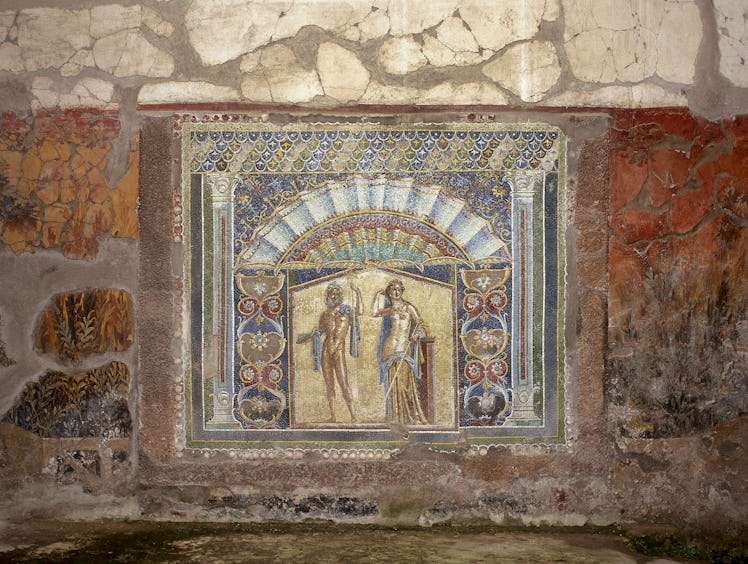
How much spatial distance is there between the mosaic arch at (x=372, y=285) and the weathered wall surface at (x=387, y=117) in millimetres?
97

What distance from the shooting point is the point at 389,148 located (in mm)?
2943

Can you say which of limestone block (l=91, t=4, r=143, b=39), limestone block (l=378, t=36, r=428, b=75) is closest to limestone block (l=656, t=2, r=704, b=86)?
limestone block (l=378, t=36, r=428, b=75)

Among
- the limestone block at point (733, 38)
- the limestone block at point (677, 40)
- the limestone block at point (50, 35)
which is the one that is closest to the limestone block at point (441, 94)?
the limestone block at point (677, 40)

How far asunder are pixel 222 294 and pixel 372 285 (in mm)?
610

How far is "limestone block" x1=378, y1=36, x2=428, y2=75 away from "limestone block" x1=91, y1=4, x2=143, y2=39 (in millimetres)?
990

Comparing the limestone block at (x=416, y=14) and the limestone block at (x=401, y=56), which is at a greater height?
the limestone block at (x=416, y=14)

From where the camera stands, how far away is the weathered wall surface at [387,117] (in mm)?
2930

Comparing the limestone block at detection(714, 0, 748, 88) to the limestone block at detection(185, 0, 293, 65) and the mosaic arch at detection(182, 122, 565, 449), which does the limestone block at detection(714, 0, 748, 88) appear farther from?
the limestone block at detection(185, 0, 293, 65)

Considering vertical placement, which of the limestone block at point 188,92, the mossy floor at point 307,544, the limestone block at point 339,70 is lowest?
the mossy floor at point 307,544

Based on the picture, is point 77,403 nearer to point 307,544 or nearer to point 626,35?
point 307,544

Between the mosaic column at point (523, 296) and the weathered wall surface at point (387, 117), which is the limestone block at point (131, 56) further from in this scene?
the mosaic column at point (523, 296)

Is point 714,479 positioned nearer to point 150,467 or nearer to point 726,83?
point 726,83

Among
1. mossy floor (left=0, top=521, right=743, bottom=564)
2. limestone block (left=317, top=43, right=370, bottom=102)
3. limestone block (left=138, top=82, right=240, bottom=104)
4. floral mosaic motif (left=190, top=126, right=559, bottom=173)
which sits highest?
limestone block (left=317, top=43, right=370, bottom=102)

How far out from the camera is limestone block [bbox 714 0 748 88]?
2.94 m
